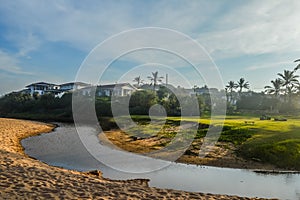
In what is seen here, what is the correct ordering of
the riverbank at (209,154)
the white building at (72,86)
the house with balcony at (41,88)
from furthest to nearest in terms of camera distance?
the house with balcony at (41,88), the white building at (72,86), the riverbank at (209,154)

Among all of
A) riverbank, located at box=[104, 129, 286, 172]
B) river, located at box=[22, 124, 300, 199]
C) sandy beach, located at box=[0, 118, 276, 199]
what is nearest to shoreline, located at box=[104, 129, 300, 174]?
riverbank, located at box=[104, 129, 286, 172]

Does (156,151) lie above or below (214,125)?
below

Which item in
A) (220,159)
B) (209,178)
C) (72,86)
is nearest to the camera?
(209,178)

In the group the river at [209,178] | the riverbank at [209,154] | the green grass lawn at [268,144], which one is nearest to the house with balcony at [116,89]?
the riverbank at [209,154]

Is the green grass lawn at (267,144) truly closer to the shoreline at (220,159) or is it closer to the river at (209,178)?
the shoreline at (220,159)

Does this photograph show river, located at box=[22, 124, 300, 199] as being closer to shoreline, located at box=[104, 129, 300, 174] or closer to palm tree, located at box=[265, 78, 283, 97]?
shoreline, located at box=[104, 129, 300, 174]

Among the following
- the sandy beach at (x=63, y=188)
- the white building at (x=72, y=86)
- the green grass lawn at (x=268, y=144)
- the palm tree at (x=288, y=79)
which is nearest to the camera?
the sandy beach at (x=63, y=188)

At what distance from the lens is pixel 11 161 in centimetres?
1142

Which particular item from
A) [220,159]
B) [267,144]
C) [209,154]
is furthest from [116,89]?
[220,159]

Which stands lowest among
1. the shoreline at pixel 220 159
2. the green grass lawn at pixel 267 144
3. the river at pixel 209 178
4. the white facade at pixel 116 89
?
the river at pixel 209 178

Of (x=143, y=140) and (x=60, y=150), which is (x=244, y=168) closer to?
(x=143, y=140)

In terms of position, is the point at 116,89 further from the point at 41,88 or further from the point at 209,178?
the point at 209,178

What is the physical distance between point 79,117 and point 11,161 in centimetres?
3513

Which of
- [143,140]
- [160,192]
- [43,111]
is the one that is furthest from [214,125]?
[43,111]
